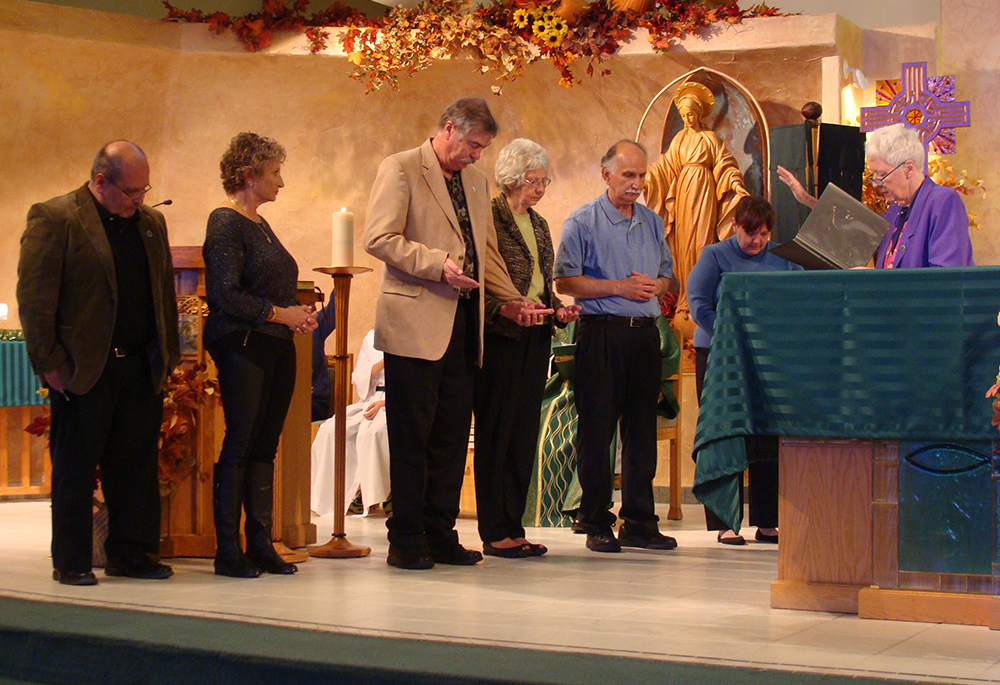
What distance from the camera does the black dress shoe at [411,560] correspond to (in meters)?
3.82

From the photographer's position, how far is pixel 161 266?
148 inches

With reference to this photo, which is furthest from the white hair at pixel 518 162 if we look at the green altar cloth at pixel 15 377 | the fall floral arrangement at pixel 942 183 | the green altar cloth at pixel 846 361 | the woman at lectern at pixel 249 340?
the green altar cloth at pixel 15 377

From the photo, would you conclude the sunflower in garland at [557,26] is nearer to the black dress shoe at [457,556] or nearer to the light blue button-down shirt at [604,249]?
the light blue button-down shirt at [604,249]

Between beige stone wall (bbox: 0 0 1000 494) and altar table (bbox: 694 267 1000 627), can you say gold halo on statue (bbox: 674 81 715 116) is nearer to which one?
beige stone wall (bbox: 0 0 1000 494)

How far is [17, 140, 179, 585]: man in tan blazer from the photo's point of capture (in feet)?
11.5

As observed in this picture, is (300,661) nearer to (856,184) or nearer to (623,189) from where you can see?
(623,189)

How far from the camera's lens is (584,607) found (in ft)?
10.1

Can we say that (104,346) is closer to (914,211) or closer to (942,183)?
(914,211)

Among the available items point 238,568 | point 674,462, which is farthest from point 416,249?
point 674,462

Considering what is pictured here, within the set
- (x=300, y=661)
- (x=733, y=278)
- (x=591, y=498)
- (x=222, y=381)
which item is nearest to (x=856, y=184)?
(x=591, y=498)

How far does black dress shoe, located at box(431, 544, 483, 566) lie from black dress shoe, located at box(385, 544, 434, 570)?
12cm

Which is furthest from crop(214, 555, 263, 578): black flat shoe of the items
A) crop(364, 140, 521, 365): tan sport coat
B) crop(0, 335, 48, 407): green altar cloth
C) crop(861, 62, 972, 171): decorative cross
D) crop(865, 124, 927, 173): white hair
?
crop(861, 62, 972, 171): decorative cross

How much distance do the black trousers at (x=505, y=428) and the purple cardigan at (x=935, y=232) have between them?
52.4 inches

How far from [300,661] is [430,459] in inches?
63.5
